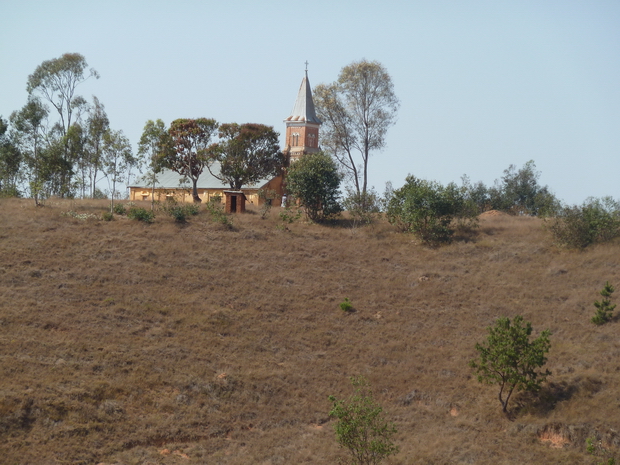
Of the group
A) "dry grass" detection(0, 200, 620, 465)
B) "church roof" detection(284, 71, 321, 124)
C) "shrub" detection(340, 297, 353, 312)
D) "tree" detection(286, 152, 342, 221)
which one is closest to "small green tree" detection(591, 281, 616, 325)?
"dry grass" detection(0, 200, 620, 465)

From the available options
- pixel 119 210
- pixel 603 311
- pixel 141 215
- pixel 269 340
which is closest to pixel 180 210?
pixel 141 215

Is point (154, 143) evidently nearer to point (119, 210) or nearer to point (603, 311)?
point (119, 210)

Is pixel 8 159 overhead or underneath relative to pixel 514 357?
overhead

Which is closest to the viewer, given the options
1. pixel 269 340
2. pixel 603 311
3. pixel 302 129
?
pixel 269 340

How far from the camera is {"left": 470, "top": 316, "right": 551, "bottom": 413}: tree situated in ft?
75.0

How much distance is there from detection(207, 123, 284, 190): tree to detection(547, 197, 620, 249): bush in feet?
81.3

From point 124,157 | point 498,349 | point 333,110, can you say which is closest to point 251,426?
point 498,349

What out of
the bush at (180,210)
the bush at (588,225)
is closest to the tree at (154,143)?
the bush at (180,210)

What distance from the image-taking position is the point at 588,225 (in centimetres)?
3759

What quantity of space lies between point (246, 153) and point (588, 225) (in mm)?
27842

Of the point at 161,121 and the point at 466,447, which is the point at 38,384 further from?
the point at 161,121

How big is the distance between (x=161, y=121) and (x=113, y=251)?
1431 cm

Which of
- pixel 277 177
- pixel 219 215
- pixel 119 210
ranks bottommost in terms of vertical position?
pixel 219 215

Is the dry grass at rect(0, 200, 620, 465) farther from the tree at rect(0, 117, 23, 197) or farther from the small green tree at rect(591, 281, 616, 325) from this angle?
the tree at rect(0, 117, 23, 197)
